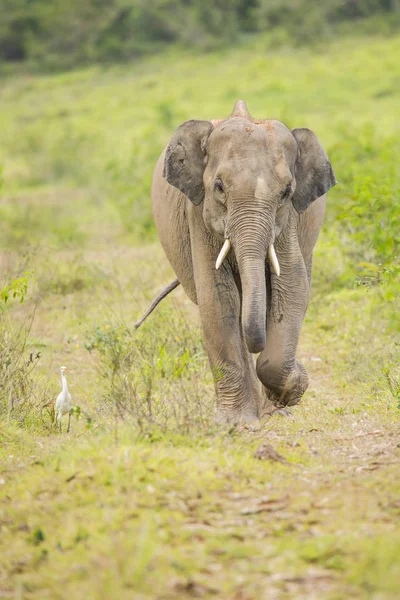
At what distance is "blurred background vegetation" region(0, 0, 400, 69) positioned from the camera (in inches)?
1457

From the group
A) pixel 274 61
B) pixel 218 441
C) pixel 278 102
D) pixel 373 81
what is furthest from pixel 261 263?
pixel 274 61

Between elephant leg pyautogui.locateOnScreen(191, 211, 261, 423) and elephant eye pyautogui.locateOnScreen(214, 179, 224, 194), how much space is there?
50 cm

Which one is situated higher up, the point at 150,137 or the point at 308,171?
the point at 308,171

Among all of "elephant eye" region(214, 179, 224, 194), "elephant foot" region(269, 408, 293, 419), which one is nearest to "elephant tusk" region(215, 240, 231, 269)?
"elephant eye" region(214, 179, 224, 194)

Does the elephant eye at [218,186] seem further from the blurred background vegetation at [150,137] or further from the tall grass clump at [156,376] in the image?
the tall grass clump at [156,376]

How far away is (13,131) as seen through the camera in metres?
28.5

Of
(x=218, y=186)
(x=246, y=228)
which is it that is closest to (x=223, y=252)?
(x=246, y=228)

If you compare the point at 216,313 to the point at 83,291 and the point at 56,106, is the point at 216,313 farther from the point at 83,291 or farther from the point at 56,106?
the point at 56,106

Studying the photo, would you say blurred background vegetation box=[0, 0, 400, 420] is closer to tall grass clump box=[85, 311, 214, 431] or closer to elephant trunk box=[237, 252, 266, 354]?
tall grass clump box=[85, 311, 214, 431]

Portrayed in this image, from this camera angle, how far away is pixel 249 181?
6715 millimetres

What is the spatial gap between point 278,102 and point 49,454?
2022 cm

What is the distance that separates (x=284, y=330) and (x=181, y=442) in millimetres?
1630

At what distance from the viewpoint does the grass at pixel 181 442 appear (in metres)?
4.37

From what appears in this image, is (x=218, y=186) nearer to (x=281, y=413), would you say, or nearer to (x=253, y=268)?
(x=253, y=268)
